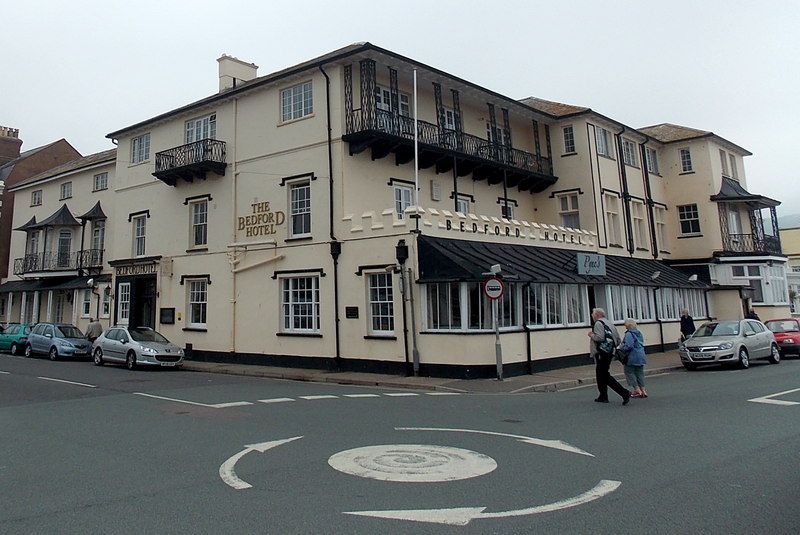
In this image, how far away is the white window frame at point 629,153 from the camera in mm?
29641

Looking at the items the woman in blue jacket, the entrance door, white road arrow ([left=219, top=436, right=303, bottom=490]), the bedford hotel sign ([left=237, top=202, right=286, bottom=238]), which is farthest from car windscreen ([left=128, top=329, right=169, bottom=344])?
the woman in blue jacket

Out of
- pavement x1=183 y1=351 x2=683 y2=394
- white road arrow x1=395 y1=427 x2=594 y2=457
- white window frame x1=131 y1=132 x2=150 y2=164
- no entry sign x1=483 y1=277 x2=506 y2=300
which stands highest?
white window frame x1=131 y1=132 x2=150 y2=164

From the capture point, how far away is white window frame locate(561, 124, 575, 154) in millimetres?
27062

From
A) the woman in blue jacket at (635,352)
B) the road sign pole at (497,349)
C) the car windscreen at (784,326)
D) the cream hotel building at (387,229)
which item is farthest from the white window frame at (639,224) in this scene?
the woman in blue jacket at (635,352)

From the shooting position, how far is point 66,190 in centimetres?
3284

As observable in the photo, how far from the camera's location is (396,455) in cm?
682

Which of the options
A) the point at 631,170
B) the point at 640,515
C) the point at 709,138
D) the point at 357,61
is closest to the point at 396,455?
the point at 640,515

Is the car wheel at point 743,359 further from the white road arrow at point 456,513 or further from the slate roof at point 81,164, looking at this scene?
the slate roof at point 81,164

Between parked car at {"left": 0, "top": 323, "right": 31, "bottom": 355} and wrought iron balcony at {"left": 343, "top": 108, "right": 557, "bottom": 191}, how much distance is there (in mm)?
18966

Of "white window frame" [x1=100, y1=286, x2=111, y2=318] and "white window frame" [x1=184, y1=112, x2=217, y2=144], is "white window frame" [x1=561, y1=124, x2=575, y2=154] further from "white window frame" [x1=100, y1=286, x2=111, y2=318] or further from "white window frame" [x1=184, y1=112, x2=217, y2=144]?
"white window frame" [x1=100, y1=286, x2=111, y2=318]

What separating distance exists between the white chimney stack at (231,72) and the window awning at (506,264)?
1403 cm

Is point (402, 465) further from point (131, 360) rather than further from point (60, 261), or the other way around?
point (60, 261)

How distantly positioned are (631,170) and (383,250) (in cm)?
1856

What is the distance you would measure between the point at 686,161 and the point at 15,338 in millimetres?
36083
